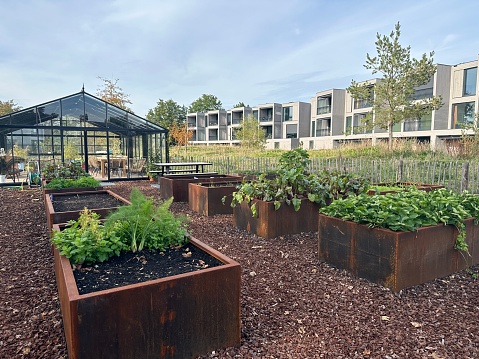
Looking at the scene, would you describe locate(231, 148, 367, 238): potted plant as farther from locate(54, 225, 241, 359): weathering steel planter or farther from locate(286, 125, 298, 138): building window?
locate(286, 125, 298, 138): building window

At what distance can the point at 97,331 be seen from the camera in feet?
6.37

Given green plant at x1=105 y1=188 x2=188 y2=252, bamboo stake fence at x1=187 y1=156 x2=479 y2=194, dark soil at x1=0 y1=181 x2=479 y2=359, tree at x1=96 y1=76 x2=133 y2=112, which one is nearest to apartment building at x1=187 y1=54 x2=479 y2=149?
bamboo stake fence at x1=187 y1=156 x2=479 y2=194

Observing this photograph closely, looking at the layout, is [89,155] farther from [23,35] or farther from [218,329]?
[218,329]

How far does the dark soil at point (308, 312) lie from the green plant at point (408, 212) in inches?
22.9

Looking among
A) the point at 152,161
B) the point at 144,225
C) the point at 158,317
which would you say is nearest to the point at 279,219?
the point at 144,225

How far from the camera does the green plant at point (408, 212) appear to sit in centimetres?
332

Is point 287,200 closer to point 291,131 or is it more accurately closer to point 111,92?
point 111,92

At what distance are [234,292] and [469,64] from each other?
30209mm

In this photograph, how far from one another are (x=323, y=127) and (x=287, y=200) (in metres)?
37.4

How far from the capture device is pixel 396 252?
124 inches

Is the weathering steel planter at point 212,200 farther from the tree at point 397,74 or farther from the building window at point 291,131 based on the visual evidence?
the building window at point 291,131

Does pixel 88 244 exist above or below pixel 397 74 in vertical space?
below

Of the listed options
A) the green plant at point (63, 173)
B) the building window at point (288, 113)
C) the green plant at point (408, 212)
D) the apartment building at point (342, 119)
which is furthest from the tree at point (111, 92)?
the green plant at point (408, 212)

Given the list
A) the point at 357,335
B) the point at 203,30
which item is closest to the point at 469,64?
the point at 203,30
